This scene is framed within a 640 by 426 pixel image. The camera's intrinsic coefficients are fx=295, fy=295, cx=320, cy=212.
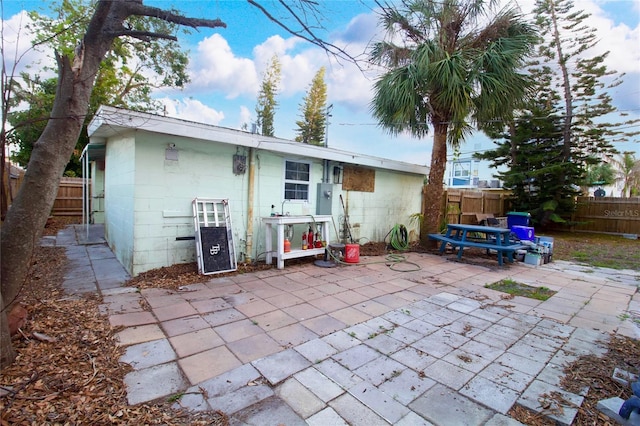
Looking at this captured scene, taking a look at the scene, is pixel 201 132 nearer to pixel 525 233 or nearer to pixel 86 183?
pixel 86 183

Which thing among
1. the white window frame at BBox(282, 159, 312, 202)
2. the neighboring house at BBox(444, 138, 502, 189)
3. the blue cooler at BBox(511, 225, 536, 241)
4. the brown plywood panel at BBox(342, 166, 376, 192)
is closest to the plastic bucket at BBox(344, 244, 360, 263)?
the white window frame at BBox(282, 159, 312, 202)

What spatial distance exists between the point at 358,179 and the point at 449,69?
303 cm

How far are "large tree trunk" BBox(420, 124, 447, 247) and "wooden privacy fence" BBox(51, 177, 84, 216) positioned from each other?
12.1 m

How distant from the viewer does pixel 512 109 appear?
6793 mm

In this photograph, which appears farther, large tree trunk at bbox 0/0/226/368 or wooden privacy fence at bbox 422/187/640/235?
wooden privacy fence at bbox 422/187/640/235

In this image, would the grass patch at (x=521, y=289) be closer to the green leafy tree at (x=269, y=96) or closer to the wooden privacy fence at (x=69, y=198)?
the wooden privacy fence at (x=69, y=198)

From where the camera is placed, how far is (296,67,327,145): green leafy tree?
78.4 feet

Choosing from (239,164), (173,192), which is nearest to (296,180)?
(239,164)

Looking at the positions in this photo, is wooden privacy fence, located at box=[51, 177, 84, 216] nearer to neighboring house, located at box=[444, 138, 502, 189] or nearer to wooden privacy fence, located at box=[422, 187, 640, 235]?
wooden privacy fence, located at box=[422, 187, 640, 235]

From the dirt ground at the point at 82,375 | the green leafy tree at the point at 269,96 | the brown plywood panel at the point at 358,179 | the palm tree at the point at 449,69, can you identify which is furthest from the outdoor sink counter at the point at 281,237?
the green leafy tree at the point at 269,96

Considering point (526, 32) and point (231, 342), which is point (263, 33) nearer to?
point (231, 342)

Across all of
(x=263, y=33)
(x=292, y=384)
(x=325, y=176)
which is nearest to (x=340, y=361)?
(x=292, y=384)

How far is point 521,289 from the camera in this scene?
4.72m

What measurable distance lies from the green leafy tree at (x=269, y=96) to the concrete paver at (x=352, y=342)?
19.7 m
